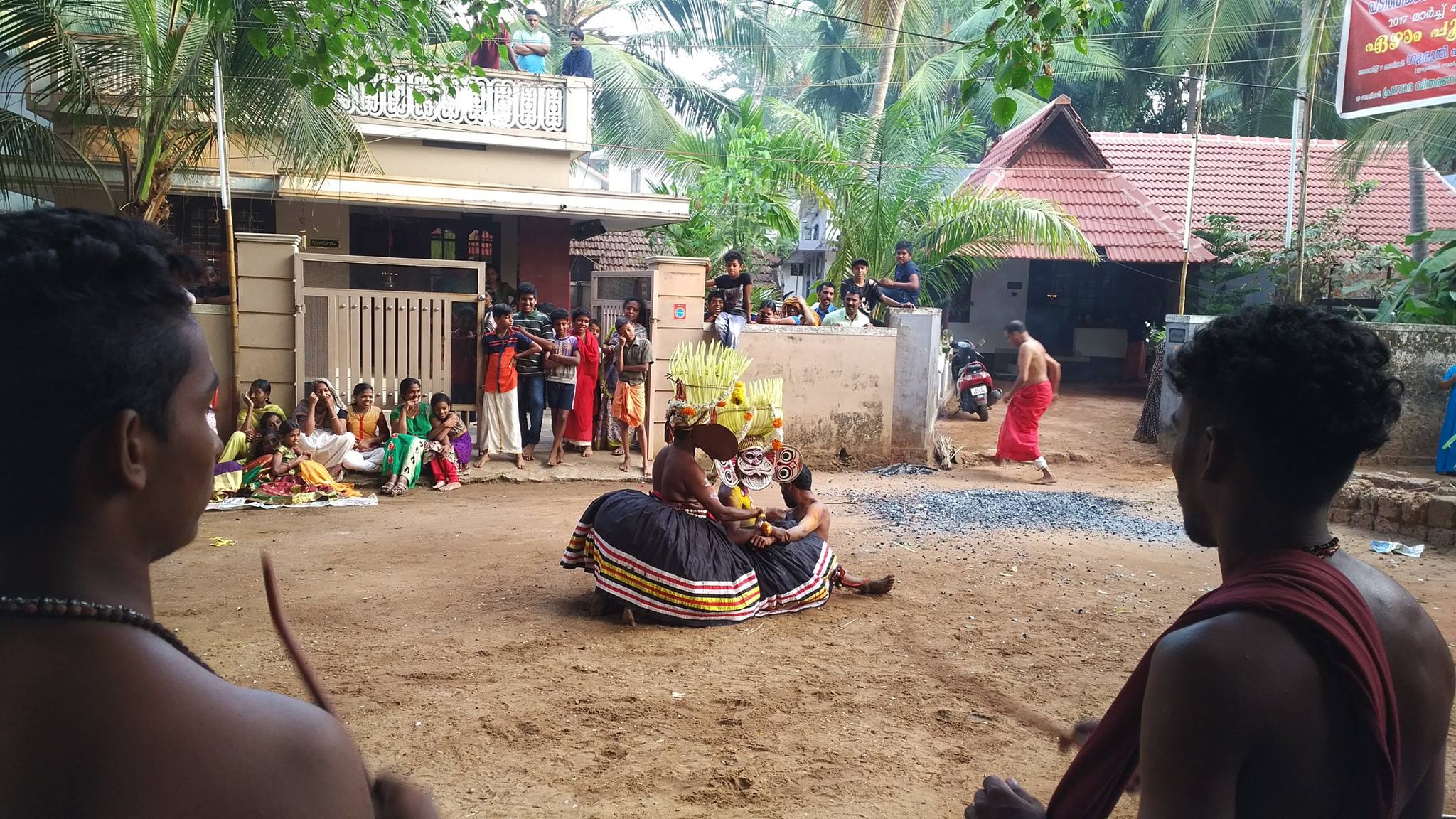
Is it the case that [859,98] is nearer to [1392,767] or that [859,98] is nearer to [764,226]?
[764,226]

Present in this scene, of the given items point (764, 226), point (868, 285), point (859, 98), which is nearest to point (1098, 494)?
point (868, 285)

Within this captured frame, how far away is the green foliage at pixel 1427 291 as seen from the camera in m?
12.3

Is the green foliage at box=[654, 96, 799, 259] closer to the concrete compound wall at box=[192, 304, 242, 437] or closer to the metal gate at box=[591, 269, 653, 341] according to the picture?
the metal gate at box=[591, 269, 653, 341]

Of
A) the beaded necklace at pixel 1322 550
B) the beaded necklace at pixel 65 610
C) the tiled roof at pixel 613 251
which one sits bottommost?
the beaded necklace at pixel 1322 550

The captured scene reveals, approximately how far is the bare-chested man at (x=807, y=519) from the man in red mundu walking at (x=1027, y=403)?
17.6ft

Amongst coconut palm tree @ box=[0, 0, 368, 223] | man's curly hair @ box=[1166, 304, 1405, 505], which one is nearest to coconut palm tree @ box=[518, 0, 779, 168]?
coconut palm tree @ box=[0, 0, 368, 223]

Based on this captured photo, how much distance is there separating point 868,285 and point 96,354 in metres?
12.4

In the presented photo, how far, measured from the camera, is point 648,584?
562cm

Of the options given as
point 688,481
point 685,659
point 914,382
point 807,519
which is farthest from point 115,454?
point 914,382

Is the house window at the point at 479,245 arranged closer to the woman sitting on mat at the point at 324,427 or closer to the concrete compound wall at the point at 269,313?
the concrete compound wall at the point at 269,313

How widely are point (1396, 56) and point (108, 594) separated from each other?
40.7 feet

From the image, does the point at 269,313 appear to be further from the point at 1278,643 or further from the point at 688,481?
the point at 1278,643

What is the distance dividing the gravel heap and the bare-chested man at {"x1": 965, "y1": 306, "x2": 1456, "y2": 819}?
23.2ft

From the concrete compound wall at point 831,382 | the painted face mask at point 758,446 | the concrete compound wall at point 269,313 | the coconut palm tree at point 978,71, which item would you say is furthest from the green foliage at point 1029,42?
the coconut palm tree at point 978,71
